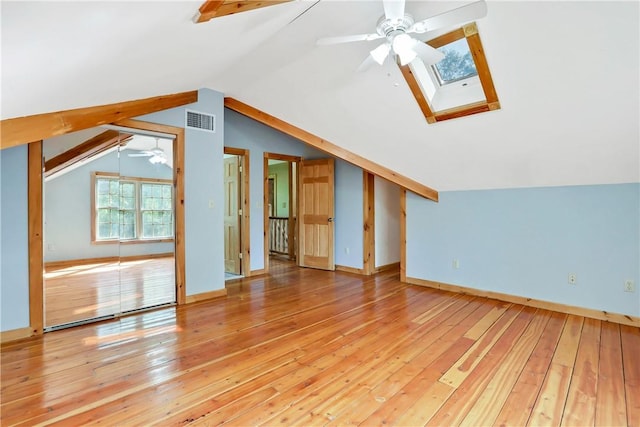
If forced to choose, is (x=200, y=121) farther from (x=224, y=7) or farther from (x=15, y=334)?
(x=15, y=334)

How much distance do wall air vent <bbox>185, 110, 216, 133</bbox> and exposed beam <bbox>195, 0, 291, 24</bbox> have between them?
1985 mm

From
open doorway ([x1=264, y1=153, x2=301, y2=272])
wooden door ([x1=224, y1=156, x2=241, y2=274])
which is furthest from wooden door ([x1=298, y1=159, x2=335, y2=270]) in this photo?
wooden door ([x1=224, y1=156, x2=241, y2=274])

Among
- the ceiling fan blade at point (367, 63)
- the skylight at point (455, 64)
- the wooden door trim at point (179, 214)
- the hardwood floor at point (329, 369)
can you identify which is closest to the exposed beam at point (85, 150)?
the wooden door trim at point (179, 214)

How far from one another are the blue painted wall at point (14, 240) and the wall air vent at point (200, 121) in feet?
5.03

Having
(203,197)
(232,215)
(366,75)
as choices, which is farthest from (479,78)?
(232,215)

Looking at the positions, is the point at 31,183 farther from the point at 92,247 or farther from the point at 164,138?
the point at 164,138

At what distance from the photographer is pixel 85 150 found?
10.4 feet

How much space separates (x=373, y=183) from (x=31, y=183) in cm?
434

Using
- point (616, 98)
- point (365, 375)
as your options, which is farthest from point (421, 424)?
point (616, 98)

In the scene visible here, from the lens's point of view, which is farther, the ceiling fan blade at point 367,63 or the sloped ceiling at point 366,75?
the ceiling fan blade at point 367,63

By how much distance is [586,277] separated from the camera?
10.8 ft

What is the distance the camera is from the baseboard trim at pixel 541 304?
3072 millimetres

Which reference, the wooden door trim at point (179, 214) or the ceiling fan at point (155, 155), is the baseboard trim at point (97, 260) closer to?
the wooden door trim at point (179, 214)

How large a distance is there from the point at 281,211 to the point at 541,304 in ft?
19.5
